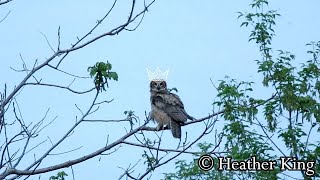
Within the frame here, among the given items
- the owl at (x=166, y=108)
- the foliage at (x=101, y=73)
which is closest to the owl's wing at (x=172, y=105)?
the owl at (x=166, y=108)

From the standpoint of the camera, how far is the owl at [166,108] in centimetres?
695

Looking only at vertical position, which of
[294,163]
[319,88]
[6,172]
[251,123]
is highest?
[319,88]

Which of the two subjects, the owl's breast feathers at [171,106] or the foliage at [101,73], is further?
the owl's breast feathers at [171,106]

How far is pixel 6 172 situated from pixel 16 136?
26 cm

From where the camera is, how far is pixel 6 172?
423cm

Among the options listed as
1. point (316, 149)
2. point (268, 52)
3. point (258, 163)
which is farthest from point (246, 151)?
point (268, 52)

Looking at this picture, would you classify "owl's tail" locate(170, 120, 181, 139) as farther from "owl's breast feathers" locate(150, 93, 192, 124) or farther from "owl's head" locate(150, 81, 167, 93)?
"owl's head" locate(150, 81, 167, 93)

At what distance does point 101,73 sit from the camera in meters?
4.50

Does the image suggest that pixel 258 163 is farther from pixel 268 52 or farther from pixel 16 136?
pixel 16 136

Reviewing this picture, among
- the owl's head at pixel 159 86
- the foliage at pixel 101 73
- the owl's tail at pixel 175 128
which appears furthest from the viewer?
the owl's head at pixel 159 86

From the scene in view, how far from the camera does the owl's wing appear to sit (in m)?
6.99

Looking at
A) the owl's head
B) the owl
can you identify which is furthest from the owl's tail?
the owl's head

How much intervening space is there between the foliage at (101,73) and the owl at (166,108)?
7.68 feet

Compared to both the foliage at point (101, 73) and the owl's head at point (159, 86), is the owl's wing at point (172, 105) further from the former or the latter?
the foliage at point (101, 73)
